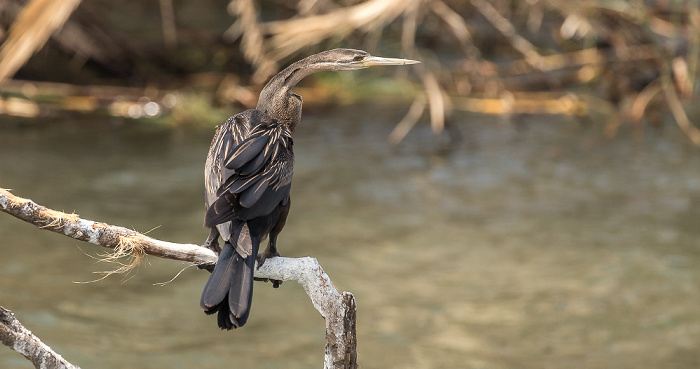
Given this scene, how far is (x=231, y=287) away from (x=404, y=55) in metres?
8.04

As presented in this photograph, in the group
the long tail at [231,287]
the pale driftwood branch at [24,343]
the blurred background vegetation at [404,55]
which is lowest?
the pale driftwood branch at [24,343]

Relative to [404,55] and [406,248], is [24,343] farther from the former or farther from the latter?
[404,55]

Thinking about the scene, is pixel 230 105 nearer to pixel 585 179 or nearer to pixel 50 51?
pixel 50 51

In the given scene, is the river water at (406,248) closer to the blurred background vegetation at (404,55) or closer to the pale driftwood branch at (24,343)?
the blurred background vegetation at (404,55)

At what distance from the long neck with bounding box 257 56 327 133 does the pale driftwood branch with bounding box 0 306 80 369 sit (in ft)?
3.87

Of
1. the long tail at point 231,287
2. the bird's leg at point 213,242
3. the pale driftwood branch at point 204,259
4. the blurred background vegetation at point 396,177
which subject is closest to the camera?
the pale driftwood branch at point 204,259

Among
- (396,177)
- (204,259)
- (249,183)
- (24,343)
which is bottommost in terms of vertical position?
(24,343)

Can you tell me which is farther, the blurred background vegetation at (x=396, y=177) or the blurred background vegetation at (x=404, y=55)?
the blurred background vegetation at (x=404, y=55)

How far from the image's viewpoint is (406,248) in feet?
24.2

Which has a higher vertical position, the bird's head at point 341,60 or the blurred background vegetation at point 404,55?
the blurred background vegetation at point 404,55

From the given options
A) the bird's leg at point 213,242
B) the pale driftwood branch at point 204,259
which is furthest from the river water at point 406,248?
the pale driftwood branch at point 204,259

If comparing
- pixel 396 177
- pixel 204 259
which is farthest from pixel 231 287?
pixel 396 177

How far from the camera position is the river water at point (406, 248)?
5.96m

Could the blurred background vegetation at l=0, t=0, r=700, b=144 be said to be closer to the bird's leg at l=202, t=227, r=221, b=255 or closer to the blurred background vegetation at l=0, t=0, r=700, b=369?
the blurred background vegetation at l=0, t=0, r=700, b=369
